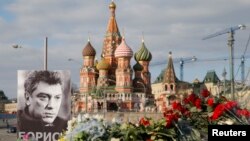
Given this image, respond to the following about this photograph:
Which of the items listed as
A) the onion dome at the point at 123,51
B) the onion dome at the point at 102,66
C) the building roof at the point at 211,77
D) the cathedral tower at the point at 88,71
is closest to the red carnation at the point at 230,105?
the onion dome at the point at 123,51

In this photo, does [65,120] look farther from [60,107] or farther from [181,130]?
[181,130]

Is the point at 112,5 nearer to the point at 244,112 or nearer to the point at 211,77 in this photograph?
the point at 211,77

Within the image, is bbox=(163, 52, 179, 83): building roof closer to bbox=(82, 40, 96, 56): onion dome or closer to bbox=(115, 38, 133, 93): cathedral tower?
bbox=(115, 38, 133, 93): cathedral tower

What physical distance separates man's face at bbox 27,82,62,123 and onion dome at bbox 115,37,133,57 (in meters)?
66.1

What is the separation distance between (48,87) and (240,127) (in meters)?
4.11

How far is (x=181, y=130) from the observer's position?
25.9 feet

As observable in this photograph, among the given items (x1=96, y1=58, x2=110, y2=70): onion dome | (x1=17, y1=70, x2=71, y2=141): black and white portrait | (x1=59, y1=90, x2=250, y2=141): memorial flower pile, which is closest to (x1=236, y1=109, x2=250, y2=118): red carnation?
(x1=59, y1=90, x2=250, y2=141): memorial flower pile

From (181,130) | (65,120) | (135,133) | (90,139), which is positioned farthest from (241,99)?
(65,120)

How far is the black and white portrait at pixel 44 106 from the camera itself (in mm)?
9688

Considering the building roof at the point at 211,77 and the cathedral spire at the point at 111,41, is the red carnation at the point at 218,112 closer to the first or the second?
the cathedral spire at the point at 111,41

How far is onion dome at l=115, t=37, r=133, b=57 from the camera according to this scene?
76000 mm

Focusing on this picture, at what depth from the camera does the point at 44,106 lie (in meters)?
9.66

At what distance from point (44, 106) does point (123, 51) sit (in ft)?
219

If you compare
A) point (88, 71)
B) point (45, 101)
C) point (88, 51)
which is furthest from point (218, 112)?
point (88, 51)
